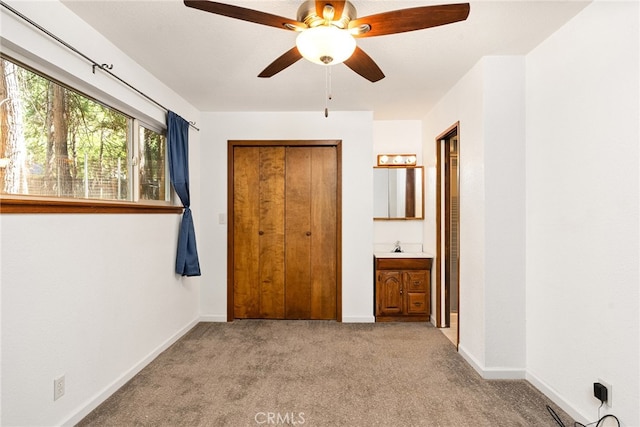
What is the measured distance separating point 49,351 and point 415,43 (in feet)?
9.70

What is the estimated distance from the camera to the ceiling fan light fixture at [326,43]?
1515 mm

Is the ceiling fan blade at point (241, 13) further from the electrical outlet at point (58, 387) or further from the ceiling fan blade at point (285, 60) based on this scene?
the electrical outlet at point (58, 387)

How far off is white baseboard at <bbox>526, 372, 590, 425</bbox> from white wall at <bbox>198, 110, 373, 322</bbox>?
5.67ft

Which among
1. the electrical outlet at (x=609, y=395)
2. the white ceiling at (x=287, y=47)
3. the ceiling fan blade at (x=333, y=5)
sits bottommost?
the electrical outlet at (x=609, y=395)

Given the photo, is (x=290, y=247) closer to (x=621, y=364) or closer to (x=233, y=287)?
(x=233, y=287)

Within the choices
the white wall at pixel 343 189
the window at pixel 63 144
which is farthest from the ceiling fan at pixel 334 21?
the white wall at pixel 343 189

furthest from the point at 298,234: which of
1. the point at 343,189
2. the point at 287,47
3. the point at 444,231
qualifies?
the point at 287,47

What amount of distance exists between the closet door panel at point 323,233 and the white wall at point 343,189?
0.14 metres

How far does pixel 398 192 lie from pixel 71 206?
3377mm

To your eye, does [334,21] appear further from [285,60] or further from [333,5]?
[285,60]

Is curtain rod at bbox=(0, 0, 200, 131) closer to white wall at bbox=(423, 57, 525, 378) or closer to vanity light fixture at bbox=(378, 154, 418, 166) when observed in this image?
vanity light fixture at bbox=(378, 154, 418, 166)

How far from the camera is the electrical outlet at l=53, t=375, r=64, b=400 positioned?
183cm

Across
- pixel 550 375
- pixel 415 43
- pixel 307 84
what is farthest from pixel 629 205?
pixel 307 84

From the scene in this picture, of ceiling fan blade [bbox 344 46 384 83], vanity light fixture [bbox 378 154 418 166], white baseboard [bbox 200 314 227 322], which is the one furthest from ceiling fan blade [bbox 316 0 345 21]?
white baseboard [bbox 200 314 227 322]
